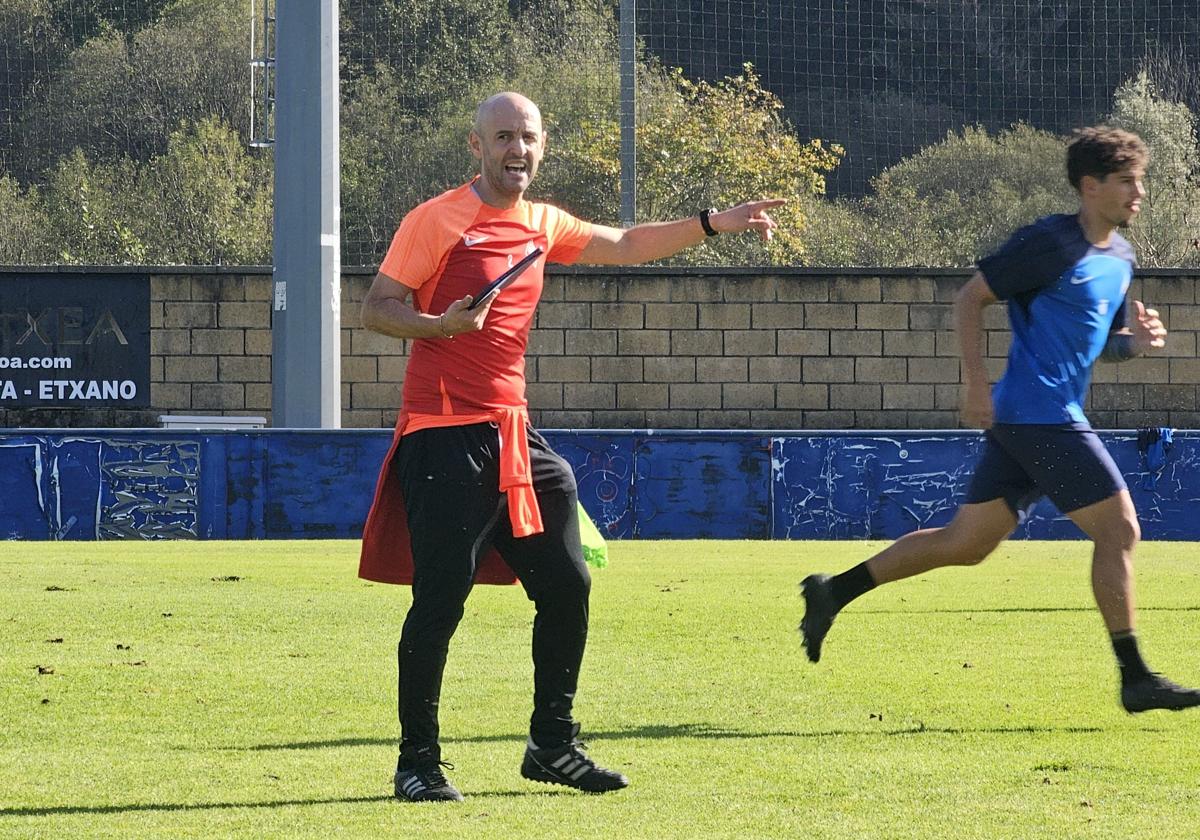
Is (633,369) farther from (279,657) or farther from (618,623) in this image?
(279,657)

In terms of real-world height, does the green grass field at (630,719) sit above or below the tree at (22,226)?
below

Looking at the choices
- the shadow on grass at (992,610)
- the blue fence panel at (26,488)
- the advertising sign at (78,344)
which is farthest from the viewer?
the advertising sign at (78,344)

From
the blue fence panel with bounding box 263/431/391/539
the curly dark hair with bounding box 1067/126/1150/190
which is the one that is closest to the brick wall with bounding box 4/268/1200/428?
the blue fence panel with bounding box 263/431/391/539

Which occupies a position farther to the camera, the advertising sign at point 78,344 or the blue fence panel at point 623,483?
the advertising sign at point 78,344

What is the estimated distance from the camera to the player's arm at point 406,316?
5.12 metres

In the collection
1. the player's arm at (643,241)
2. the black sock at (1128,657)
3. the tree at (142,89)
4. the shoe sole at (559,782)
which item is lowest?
the shoe sole at (559,782)

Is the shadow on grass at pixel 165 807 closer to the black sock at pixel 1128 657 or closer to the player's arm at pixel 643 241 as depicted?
the player's arm at pixel 643 241

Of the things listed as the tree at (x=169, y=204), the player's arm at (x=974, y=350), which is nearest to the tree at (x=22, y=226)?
the tree at (x=169, y=204)

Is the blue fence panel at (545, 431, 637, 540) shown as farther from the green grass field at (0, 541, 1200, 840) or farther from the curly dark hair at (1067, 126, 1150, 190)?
the curly dark hair at (1067, 126, 1150, 190)

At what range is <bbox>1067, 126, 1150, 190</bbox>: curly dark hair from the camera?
6117mm

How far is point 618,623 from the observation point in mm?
9938

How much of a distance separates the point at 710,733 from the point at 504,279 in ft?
6.33

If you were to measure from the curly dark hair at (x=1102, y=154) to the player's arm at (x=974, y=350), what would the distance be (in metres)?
0.47

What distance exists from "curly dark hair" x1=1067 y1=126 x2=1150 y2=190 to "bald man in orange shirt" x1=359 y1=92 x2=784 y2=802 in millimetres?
1871
